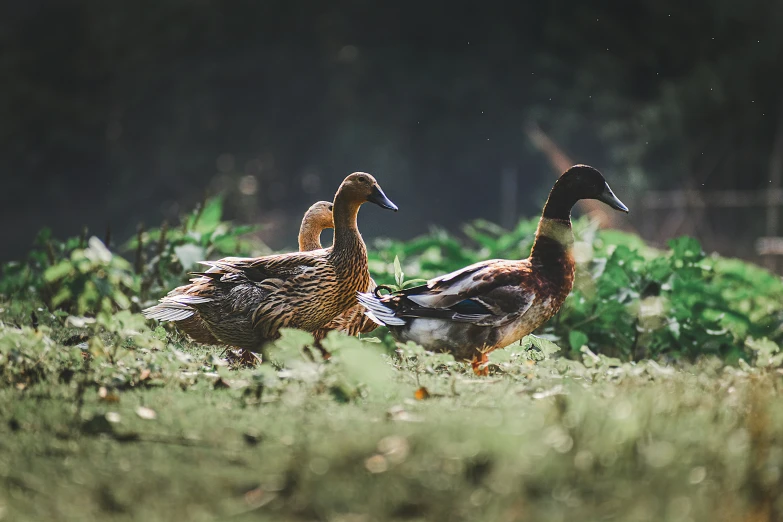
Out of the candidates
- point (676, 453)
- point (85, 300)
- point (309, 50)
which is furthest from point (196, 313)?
point (309, 50)

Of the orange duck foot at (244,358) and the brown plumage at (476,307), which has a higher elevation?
the brown plumage at (476,307)

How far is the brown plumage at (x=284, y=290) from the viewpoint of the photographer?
477cm

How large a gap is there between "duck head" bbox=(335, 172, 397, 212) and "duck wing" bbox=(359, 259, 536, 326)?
0.56 m

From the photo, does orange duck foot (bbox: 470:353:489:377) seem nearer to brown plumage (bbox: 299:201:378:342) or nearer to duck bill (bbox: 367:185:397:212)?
brown plumage (bbox: 299:201:378:342)

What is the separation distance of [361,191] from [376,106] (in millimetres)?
32870

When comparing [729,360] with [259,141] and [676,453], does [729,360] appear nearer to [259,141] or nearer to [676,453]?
[676,453]

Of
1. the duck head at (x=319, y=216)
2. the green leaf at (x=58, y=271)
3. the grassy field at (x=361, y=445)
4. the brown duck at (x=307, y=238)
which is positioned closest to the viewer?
the grassy field at (x=361, y=445)

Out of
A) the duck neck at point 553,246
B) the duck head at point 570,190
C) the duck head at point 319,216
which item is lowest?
the duck neck at point 553,246

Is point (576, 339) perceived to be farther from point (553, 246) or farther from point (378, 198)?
point (378, 198)

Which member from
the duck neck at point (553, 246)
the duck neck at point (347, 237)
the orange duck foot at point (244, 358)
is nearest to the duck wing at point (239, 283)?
the duck neck at point (347, 237)

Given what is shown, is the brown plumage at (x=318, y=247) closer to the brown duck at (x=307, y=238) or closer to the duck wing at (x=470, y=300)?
the brown duck at (x=307, y=238)

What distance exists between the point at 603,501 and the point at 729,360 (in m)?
3.62

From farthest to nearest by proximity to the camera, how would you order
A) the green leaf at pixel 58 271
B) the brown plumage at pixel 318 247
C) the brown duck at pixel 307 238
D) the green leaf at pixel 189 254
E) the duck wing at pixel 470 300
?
the green leaf at pixel 189 254 → the green leaf at pixel 58 271 → the brown duck at pixel 307 238 → the brown plumage at pixel 318 247 → the duck wing at pixel 470 300

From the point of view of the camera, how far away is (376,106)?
37.3m
